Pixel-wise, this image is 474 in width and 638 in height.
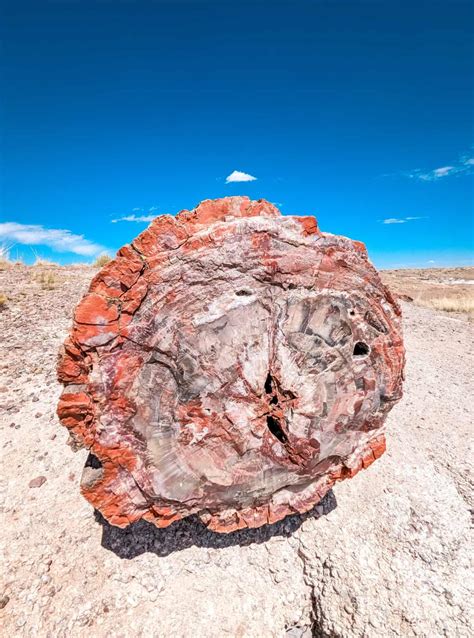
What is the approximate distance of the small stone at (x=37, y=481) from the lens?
3.13m

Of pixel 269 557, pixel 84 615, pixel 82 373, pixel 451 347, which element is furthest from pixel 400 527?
pixel 451 347

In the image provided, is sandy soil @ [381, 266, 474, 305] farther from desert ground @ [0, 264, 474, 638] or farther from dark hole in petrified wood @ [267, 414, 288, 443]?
dark hole in petrified wood @ [267, 414, 288, 443]

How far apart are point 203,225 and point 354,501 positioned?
2.68m

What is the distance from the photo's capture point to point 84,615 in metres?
2.26

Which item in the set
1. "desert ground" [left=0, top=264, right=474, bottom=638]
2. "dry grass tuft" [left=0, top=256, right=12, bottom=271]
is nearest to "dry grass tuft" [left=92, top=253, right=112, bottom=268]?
"dry grass tuft" [left=0, top=256, right=12, bottom=271]

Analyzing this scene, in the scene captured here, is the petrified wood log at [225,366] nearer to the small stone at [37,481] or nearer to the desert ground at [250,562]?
the desert ground at [250,562]

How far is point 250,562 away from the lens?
2646 mm

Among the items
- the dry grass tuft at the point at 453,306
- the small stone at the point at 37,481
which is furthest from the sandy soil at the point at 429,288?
the small stone at the point at 37,481

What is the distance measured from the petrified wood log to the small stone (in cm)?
118

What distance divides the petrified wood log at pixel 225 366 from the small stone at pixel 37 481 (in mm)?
1177

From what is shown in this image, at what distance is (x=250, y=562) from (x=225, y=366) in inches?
64.4

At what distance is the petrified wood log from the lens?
6.66 ft

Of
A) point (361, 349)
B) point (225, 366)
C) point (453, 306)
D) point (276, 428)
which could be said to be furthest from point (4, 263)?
point (453, 306)

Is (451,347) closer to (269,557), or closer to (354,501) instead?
(354,501)
